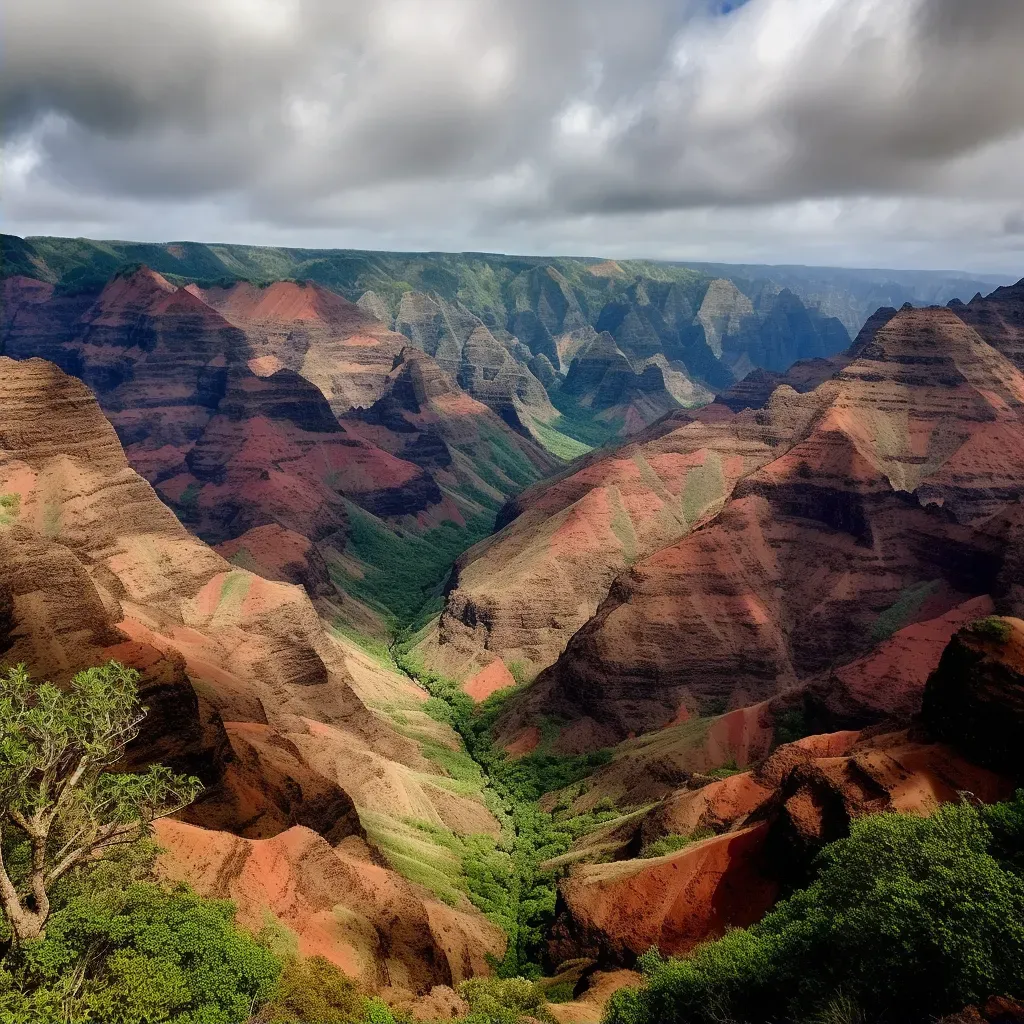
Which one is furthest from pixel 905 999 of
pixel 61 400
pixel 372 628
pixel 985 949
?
pixel 372 628

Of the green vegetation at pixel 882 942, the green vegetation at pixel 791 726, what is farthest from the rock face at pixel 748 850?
the green vegetation at pixel 791 726

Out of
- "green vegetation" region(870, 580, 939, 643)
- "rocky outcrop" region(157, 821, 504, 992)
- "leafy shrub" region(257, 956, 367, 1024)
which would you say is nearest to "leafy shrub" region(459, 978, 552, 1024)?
"rocky outcrop" region(157, 821, 504, 992)

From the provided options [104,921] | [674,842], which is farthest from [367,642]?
[104,921]

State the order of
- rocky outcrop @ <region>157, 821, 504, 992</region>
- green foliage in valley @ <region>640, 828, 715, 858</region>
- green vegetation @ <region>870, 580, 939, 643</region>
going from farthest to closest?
green vegetation @ <region>870, 580, 939, 643</region>, green foliage in valley @ <region>640, 828, 715, 858</region>, rocky outcrop @ <region>157, 821, 504, 992</region>

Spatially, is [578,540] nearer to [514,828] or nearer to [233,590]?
[233,590]

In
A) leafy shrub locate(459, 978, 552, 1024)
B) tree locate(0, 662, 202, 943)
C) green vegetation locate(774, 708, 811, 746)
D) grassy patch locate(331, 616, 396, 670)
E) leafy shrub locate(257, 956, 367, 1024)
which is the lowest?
grassy patch locate(331, 616, 396, 670)

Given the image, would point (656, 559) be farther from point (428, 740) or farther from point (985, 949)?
point (985, 949)

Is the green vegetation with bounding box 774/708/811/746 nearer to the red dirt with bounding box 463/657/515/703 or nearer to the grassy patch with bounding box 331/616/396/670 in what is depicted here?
the red dirt with bounding box 463/657/515/703
